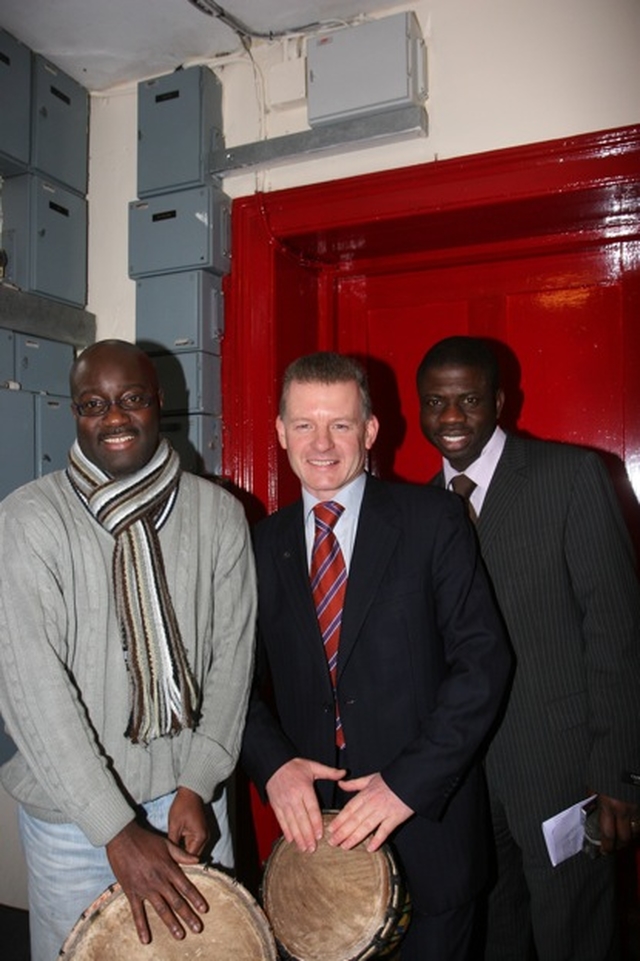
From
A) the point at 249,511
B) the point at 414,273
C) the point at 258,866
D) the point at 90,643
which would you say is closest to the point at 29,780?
the point at 90,643

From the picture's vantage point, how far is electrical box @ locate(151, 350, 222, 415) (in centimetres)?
304

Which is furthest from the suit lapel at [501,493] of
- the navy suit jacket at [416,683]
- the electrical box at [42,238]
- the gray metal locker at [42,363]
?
the electrical box at [42,238]

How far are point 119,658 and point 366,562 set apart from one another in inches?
25.5

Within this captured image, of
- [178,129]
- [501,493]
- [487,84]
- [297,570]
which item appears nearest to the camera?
[297,570]

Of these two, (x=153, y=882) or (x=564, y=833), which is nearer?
(x=153, y=882)

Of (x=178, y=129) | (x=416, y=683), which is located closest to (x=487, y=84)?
(x=178, y=129)

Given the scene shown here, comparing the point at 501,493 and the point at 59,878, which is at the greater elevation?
the point at 501,493

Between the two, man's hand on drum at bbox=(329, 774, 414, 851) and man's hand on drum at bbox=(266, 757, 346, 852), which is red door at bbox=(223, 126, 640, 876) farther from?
man's hand on drum at bbox=(329, 774, 414, 851)

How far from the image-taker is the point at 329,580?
6.15 ft

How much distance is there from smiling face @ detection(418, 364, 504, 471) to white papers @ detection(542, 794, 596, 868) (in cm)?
101

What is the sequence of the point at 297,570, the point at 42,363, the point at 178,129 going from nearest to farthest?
the point at 297,570 → the point at 42,363 → the point at 178,129

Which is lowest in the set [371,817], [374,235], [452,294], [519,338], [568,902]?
[568,902]

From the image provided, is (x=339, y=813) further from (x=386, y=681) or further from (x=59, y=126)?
(x=59, y=126)

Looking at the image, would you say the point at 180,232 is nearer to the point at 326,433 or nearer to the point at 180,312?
the point at 180,312
